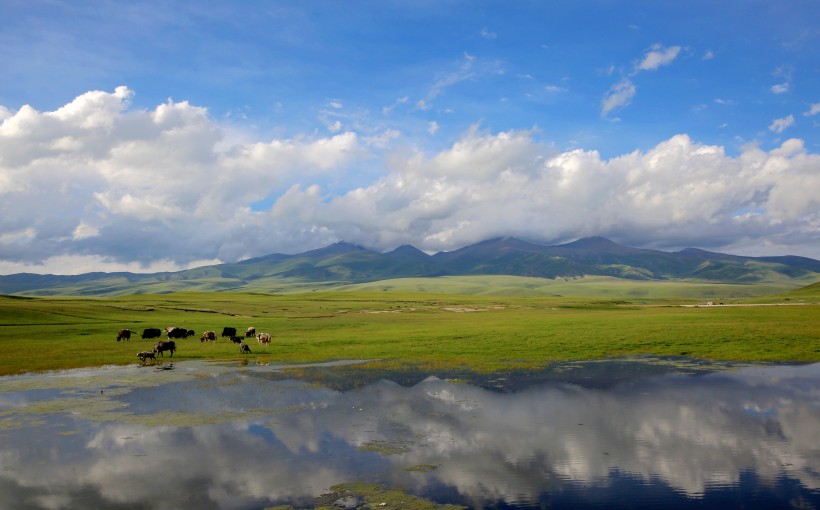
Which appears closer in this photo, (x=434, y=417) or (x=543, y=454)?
(x=543, y=454)

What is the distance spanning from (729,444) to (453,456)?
35.6 feet

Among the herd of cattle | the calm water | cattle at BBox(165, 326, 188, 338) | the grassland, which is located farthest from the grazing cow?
cattle at BBox(165, 326, 188, 338)

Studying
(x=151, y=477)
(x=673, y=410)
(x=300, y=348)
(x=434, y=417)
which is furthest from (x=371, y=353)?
Answer: (x=151, y=477)

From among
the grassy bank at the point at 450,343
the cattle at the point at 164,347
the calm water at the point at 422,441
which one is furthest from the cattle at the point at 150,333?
the calm water at the point at 422,441

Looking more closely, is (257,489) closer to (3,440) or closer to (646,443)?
(3,440)

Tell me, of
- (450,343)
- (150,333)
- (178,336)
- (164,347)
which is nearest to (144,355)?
(164,347)

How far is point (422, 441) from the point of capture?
20.3 meters

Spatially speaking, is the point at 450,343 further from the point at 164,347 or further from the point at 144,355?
the point at 144,355

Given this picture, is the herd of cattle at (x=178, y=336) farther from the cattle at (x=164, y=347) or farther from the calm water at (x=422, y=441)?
the calm water at (x=422, y=441)

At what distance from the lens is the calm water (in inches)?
605

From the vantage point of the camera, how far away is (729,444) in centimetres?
1969

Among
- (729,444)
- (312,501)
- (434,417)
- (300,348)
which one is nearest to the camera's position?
(312,501)

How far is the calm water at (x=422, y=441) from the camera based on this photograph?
1536 cm

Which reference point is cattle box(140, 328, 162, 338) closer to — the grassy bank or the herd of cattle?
the herd of cattle
